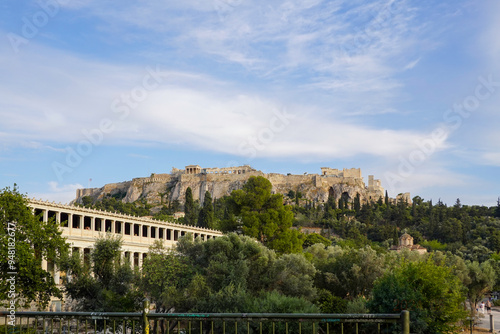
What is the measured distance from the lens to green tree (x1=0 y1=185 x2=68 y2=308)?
20.1 meters

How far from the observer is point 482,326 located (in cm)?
2948

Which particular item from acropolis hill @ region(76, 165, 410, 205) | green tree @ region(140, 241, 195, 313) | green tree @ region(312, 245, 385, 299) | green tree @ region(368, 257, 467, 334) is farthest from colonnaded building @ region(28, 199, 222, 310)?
acropolis hill @ region(76, 165, 410, 205)

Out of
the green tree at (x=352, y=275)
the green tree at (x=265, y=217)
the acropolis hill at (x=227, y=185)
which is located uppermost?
the acropolis hill at (x=227, y=185)

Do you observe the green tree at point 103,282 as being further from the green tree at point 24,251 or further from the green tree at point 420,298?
the green tree at point 420,298

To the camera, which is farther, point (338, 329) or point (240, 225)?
point (240, 225)

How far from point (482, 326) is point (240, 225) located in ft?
74.0

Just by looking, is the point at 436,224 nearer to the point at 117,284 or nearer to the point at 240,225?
the point at 240,225

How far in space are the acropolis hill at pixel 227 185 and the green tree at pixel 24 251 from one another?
114937mm

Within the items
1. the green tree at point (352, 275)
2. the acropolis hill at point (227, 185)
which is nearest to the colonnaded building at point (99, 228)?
the green tree at point (352, 275)

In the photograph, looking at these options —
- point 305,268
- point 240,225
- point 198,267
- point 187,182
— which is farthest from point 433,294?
point 187,182

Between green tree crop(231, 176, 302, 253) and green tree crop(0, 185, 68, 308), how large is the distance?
869 inches

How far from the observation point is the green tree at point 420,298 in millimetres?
17422

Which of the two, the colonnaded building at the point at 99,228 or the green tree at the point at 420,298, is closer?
the green tree at the point at 420,298

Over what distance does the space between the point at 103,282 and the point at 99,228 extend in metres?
22.3
